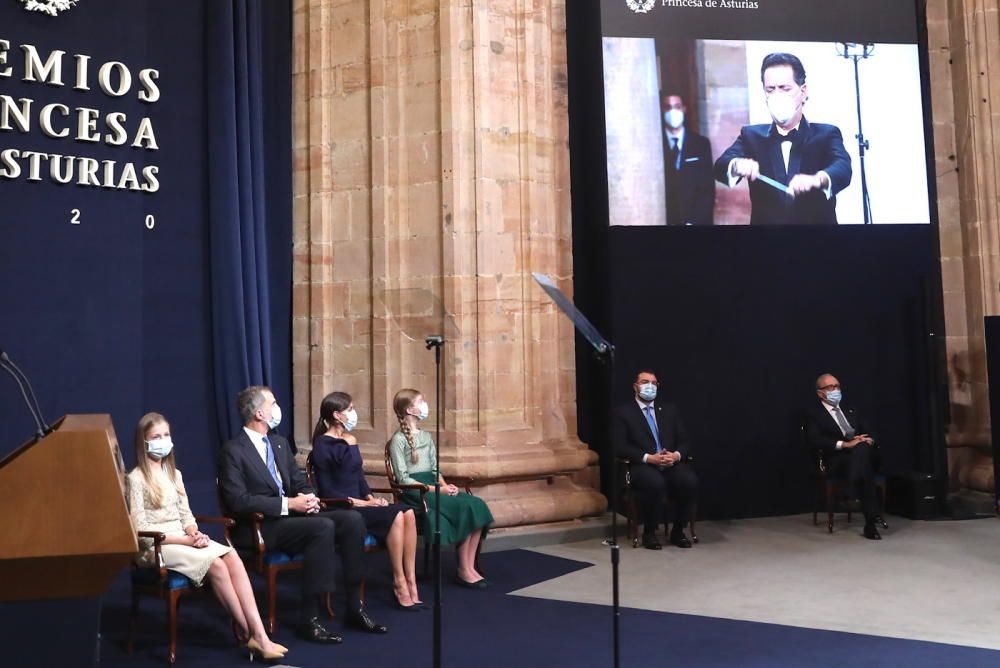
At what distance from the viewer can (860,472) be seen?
7.14 meters

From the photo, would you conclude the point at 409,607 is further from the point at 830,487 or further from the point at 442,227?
the point at 830,487

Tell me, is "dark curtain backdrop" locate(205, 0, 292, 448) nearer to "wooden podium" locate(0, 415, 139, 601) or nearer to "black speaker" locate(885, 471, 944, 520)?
"wooden podium" locate(0, 415, 139, 601)

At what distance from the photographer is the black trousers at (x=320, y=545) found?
15.3 ft

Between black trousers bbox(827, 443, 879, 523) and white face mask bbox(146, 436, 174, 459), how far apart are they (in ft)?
15.5

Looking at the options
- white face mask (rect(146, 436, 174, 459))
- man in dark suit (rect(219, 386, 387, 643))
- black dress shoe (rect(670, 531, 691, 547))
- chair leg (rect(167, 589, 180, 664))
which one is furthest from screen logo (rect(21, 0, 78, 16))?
black dress shoe (rect(670, 531, 691, 547))

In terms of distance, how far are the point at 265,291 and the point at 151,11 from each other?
6.20 feet

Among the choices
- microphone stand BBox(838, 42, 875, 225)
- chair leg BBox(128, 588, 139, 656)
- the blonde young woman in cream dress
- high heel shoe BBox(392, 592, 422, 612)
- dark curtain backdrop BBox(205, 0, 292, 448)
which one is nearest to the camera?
the blonde young woman in cream dress

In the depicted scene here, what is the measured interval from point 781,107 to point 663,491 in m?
3.05

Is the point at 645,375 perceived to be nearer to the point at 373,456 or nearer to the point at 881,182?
the point at 373,456

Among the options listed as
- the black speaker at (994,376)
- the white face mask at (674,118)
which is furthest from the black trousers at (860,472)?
the white face mask at (674,118)

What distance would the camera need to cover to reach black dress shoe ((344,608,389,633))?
4738 mm

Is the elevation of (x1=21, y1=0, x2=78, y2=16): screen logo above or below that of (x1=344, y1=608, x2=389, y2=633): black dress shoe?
above

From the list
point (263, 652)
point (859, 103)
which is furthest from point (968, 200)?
point (263, 652)

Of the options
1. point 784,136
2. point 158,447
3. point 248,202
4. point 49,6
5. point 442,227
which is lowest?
point 158,447
